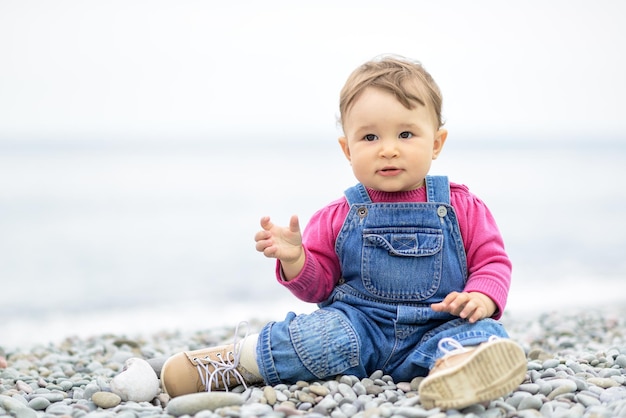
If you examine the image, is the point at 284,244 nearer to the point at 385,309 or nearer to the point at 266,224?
the point at 266,224

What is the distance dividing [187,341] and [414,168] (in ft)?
8.76

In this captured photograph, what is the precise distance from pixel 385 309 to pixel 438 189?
23.6 inches

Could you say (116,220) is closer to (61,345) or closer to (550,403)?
(61,345)

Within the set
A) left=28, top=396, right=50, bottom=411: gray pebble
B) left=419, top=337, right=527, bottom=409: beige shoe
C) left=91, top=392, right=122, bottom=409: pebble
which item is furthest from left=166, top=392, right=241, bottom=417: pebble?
left=419, top=337, right=527, bottom=409: beige shoe

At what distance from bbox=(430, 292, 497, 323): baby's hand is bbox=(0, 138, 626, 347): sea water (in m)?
4.31

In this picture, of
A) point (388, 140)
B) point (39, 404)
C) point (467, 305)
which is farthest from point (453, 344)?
point (39, 404)

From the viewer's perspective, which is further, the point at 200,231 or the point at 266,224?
the point at 200,231

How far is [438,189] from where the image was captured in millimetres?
3404

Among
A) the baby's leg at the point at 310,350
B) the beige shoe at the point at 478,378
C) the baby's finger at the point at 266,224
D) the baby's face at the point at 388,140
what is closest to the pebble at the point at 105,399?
the baby's leg at the point at 310,350

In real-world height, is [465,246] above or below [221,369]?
above

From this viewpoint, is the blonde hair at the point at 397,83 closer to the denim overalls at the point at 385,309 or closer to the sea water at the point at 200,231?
the denim overalls at the point at 385,309

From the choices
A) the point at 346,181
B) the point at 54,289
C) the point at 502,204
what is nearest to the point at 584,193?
the point at 502,204

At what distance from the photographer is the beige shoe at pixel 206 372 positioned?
128 inches

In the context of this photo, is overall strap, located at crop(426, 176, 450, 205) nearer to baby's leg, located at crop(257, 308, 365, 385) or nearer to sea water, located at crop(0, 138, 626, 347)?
baby's leg, located at crop(257, 308, 365, 385)
